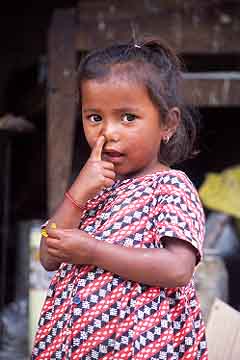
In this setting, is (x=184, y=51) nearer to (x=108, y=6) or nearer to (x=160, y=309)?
(x=108, y=6)

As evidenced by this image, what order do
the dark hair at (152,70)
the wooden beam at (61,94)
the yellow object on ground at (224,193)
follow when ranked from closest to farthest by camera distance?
the dark hair at (152,70), the wooden beam at (61,94), the yellow object on ground at (224,193)

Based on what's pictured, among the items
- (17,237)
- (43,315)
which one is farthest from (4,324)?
(43,315)

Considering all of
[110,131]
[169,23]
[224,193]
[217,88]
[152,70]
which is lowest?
[224,193]

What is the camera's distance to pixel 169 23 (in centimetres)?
331

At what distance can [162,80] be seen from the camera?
64.9 inches

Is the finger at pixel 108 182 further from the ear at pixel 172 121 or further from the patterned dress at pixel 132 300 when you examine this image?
the ear at pixel 172 121

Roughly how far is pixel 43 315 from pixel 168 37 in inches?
75.9

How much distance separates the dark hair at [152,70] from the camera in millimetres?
1608

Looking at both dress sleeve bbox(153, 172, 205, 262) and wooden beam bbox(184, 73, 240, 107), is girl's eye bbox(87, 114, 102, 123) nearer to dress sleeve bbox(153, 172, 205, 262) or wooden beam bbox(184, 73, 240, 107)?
dress sleeve bbox(153, 172, 205, 262)

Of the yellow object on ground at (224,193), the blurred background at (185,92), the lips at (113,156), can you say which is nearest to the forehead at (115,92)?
the lips at (113,156)

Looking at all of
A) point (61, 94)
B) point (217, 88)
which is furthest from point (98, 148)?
point (217, 88)

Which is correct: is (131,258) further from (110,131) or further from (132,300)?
(110,131)

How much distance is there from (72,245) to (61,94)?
72.9 inches

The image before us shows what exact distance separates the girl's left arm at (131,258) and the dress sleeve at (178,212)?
1.2 inches
